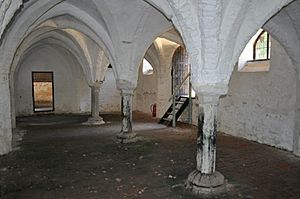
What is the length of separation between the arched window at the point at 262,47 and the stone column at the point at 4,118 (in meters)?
6.72

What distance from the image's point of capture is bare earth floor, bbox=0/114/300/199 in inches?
150

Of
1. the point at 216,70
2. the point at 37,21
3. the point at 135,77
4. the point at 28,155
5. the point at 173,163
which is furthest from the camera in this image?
the point at 135,77

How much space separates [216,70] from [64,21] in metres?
5.72

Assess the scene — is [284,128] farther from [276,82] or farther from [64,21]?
[64,21]

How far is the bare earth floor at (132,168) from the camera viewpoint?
12.5 ft

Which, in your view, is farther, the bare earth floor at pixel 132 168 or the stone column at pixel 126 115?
the stone column at pixel 126 115

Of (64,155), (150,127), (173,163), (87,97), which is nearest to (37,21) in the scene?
(64,155)

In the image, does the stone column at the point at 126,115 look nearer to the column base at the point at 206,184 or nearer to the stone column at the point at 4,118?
the stone column at the point at 4,118

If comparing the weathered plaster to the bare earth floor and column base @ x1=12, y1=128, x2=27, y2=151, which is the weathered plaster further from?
column base @ x1=12, y1=128, x2=27, y2=151

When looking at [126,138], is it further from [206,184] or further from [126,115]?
[206,184]

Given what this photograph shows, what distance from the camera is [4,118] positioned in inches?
231

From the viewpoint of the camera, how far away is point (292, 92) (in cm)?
621

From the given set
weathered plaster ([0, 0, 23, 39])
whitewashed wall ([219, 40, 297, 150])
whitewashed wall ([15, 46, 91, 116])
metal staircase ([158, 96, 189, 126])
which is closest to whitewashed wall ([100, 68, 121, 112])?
whitewashed wall ([15, 46, 91, 116])

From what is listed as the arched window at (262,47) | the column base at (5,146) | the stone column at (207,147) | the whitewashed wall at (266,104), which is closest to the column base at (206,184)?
the stone column at (207,147)
